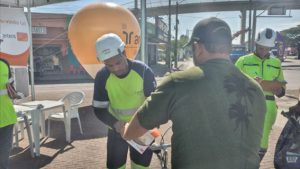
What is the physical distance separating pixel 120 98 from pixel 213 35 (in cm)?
170

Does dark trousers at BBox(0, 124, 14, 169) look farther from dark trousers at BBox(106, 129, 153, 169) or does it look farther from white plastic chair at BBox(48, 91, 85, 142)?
white plastic chair at BBox(48, 91, 85, 142)

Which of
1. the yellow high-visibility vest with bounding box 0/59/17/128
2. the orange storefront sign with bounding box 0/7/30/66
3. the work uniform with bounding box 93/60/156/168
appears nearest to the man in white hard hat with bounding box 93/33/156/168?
the work uniform with bounding box 93/60/156/168

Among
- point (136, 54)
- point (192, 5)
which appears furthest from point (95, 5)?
point (192, 5)

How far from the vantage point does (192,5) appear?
32031 millimetres

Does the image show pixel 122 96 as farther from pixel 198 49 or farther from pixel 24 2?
pixel 24 2

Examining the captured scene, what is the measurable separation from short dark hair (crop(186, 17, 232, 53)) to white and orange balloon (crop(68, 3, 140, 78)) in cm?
501

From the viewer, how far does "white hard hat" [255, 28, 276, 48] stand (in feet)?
12.9

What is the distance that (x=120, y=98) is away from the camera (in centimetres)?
329

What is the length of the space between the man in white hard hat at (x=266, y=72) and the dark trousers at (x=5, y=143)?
2.84 meters

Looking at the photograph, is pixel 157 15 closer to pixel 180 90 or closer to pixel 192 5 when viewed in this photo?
pixel 192 5

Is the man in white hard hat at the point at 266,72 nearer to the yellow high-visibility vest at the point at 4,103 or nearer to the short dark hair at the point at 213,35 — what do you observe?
the short dark hair at the point at 213,35

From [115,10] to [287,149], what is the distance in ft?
15.6

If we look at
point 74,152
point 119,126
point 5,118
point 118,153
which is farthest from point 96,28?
point 119,126

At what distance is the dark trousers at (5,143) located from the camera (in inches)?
144
